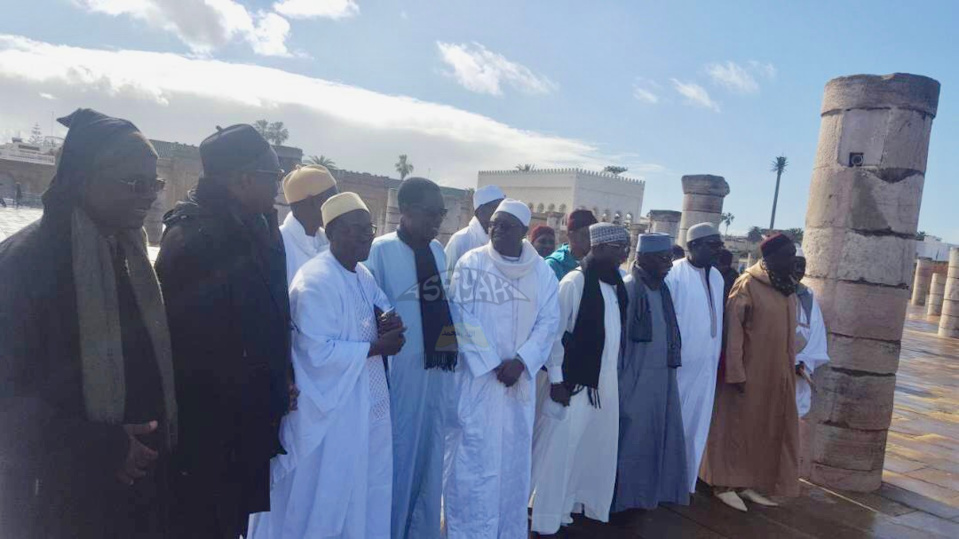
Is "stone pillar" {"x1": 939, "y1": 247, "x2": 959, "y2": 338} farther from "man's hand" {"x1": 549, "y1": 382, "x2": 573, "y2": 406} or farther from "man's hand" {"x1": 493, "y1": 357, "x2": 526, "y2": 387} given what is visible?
"man's hand" {"x1": 493, "y1": 357, "x2": 526, "y2": 387}

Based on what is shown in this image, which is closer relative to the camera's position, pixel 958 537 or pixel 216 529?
pixel 216 529

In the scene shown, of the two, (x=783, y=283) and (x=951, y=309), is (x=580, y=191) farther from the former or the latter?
(x=783, y=283)

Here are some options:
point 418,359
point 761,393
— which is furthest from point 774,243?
point 418,359

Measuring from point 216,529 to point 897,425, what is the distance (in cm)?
794

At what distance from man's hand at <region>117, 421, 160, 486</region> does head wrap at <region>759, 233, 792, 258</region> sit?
412 centimetres

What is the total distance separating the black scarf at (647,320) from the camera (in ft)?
13.3

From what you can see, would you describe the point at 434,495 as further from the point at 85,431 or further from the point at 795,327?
the point at 795,327

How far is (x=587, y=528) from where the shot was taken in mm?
3906

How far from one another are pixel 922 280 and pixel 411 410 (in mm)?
31808

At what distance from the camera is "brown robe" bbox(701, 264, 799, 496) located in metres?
4.49

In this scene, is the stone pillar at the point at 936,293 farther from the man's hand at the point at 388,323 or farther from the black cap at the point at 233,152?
the black cap at the point at 233,152

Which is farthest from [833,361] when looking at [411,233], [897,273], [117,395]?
[117,395]

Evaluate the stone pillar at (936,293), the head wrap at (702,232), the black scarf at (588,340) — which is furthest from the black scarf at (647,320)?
the stone pillar at (936,293)

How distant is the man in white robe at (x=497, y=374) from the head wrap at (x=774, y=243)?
191 centimetres
